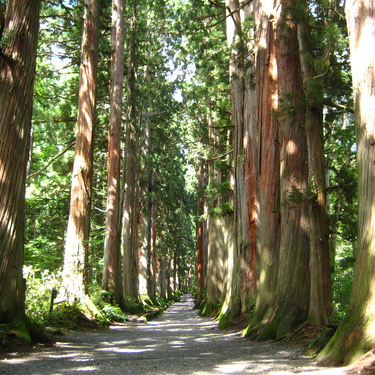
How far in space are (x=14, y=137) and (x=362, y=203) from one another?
4.98m

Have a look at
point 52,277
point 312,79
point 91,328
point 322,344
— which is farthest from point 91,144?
point 322,344

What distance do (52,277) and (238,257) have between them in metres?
4.94

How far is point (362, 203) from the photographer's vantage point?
5066 mm

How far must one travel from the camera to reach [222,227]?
2128cm

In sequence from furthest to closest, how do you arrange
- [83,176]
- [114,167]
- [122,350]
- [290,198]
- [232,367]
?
[114,167] → [83,176] → [290,198] → [122,350] → [232,367]

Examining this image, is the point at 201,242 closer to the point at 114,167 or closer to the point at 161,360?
the point at 114,167

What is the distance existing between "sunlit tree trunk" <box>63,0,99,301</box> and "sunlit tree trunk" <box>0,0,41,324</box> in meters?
4.42

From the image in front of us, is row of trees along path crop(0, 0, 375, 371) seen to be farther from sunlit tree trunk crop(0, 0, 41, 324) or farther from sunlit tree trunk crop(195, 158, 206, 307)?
sunlit tree trunk crop(195, 158, 206, 307)

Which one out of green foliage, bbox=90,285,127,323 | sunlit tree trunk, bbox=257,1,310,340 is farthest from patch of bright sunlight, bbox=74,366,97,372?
green foliage, bbox=90,285,127,323

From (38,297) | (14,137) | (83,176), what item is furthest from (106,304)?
(14,137)

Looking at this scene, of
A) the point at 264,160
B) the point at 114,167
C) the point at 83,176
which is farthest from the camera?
the point at 114,167

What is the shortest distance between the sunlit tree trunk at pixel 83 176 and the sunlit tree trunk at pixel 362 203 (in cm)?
787

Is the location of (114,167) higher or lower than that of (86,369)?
higher

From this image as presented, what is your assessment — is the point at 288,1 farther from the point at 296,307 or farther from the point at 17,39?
the point at 296,307
